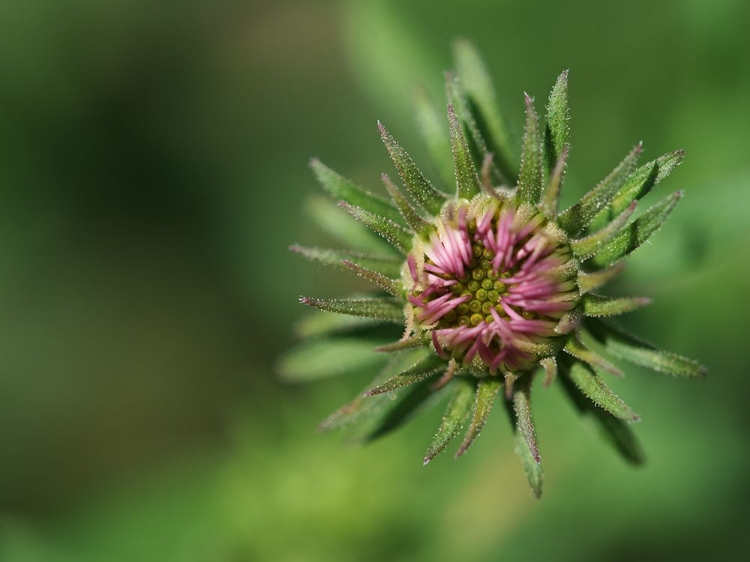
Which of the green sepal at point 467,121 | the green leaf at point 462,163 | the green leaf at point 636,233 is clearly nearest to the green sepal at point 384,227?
the green leaf at point 462,163

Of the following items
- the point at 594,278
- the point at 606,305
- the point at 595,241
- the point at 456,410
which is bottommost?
the point at 456,410

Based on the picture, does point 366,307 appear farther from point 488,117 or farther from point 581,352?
point 488,117

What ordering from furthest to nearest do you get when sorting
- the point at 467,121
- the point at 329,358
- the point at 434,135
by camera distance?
the point at 329,358
the point at 434,135
the point at 467,121

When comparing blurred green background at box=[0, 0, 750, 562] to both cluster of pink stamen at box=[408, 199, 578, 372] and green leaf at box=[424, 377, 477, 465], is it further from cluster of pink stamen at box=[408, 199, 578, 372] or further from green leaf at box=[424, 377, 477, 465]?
green leaf at box=[424, 377, 477, 465]

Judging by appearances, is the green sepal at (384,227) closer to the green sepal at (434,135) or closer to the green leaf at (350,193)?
the green leaf at (350,193)

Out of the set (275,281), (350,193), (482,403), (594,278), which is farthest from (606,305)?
(275,281)

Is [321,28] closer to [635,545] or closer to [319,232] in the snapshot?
[319,232]
